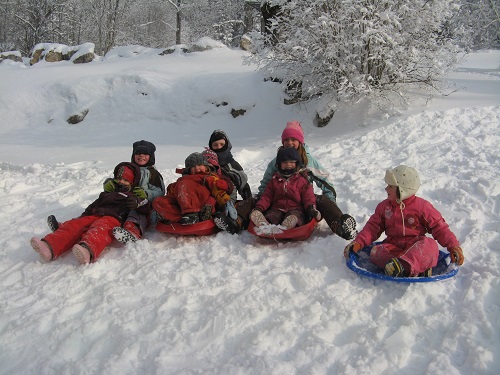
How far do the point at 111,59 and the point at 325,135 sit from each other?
38.9 ft

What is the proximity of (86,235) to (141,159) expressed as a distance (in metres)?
1.05

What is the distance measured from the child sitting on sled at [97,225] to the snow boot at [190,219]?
511mm

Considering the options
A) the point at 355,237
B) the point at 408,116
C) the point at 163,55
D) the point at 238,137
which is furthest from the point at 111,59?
the point at 355,237

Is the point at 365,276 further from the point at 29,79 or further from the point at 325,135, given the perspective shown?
the point at 29,79

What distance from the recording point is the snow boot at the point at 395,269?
2635mm

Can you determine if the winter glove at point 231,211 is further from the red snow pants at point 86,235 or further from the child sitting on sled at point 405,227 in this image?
the child sitting on sled at point 405,227

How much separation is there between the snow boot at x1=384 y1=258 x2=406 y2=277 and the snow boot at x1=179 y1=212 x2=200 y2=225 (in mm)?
1676

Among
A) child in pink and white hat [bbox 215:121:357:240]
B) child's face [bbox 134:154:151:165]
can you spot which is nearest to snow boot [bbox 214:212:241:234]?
child in pink and white hat [bbox 215:121:357:240]

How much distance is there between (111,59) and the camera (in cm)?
1634

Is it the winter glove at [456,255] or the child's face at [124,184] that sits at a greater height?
the winter glove at [456,255]

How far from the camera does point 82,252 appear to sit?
3.20 m

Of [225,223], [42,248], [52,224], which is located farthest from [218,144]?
[42,248]

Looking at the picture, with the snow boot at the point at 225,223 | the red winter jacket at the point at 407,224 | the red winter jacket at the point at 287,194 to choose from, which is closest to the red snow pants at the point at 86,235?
the snow boot at the point at 225,223

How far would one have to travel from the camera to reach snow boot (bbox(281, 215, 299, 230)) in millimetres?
3469
